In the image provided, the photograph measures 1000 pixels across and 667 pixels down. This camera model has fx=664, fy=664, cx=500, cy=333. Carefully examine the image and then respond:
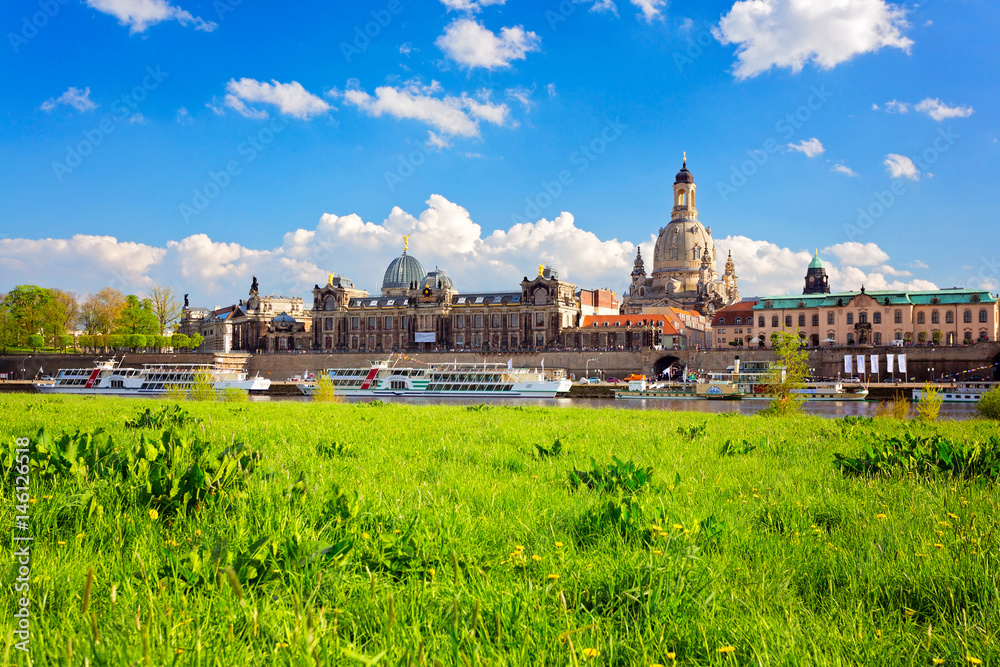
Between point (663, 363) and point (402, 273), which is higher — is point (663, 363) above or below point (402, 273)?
below

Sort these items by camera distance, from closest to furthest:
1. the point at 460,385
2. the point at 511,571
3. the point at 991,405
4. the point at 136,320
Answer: the point at 511,571 < the point at 991,405 < the point at 460,385 < the point at 136,320

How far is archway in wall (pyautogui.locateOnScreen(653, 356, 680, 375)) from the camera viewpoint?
9600cm

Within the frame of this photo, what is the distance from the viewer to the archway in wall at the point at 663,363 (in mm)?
96000

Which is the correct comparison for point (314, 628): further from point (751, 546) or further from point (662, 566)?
point (751, 546)

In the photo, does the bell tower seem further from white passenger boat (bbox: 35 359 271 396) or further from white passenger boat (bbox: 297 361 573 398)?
white passenger boat (bbox: 35 359 271 396)

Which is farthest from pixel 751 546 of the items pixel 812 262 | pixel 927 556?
pixel 812 262

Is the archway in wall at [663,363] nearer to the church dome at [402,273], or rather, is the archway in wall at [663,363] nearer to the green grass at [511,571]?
the church dome at [402,273]

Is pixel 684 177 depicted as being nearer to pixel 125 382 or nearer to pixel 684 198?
pixel 684 198

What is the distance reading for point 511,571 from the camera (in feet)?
14.3

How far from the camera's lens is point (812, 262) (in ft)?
434

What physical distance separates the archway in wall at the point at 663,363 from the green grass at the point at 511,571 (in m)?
90.3

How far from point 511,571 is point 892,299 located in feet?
349

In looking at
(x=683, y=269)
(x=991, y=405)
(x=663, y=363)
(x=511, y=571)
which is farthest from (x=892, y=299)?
(x=511, y=571)

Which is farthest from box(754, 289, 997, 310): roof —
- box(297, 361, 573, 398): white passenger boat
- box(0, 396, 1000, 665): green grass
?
box(0, 396, 1000, 665): green grass
